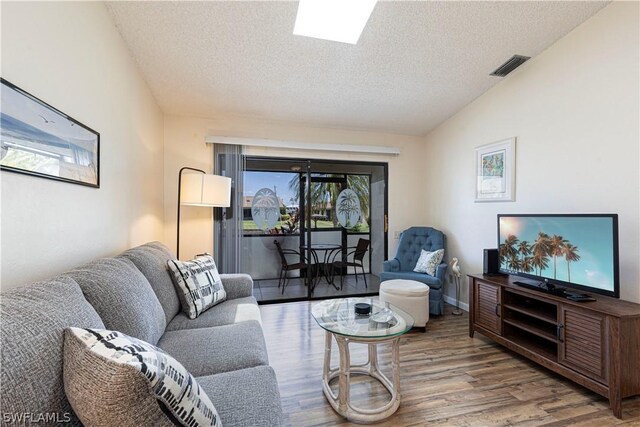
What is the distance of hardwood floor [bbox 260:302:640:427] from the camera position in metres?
1.70

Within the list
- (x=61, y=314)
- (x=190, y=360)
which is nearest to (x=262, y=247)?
(x=190, y=360)

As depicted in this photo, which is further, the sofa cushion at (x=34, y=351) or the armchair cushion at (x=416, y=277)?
the armchair cushion at (x=416, y=277)

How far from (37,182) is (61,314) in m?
0.76

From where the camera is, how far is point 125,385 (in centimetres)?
65

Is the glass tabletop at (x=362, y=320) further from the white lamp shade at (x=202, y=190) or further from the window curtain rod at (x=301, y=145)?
the window curtain rod at (x=301, y=145)

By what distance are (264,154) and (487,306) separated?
10.3ft

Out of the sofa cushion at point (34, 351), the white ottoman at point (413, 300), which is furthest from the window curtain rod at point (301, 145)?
the sofa cushion at point (34, 351)

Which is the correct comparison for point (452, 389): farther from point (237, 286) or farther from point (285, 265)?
point (285, 265)

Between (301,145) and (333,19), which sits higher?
(333,19)

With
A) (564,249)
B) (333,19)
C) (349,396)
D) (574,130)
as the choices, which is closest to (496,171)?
(574,130)

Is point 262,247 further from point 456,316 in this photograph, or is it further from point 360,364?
point 456,316

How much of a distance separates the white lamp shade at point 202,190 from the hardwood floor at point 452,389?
1.56 meters

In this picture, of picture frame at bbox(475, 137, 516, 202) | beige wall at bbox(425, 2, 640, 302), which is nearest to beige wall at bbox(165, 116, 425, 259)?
beige wall at bbox(425, 2, 640, 302)

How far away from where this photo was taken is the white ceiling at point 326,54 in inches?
85.8
